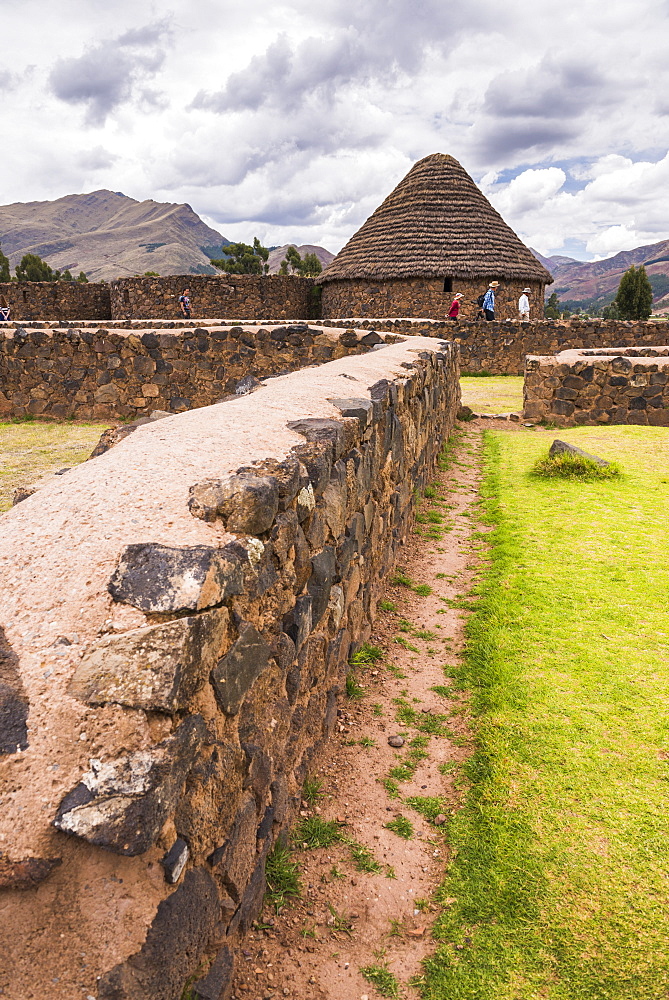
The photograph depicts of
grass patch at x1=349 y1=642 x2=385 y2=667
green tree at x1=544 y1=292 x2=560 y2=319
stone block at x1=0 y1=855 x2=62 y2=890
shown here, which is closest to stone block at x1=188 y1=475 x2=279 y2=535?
stone block at x1=0 y1=855 x2=62 y2=890

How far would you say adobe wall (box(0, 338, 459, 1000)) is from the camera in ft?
3.91

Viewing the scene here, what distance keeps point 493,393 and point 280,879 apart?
524 inches

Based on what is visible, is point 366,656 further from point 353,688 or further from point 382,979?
point 382,979

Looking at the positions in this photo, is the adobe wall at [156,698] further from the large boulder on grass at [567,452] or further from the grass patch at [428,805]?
the large boulder on grass at [567,452]

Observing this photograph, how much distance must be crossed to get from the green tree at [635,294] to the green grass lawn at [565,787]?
48.1 meters

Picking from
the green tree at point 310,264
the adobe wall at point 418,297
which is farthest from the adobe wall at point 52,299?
the green tree at point 310,264

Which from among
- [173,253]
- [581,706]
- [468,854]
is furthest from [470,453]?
[173,253]

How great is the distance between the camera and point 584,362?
10.4 metres

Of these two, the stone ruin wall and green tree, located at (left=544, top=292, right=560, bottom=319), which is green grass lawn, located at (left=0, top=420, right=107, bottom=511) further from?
green tree, located at (left=544, top=292, right=560, bottom=319)

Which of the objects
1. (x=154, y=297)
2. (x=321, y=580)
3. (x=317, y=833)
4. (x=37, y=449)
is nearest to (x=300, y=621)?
(x=321, y=580)

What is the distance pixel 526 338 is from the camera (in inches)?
695

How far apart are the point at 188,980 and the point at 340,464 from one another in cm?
207

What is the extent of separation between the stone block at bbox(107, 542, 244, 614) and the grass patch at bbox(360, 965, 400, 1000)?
1313 millimetres

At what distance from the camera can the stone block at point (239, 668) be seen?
1683 millimetres
